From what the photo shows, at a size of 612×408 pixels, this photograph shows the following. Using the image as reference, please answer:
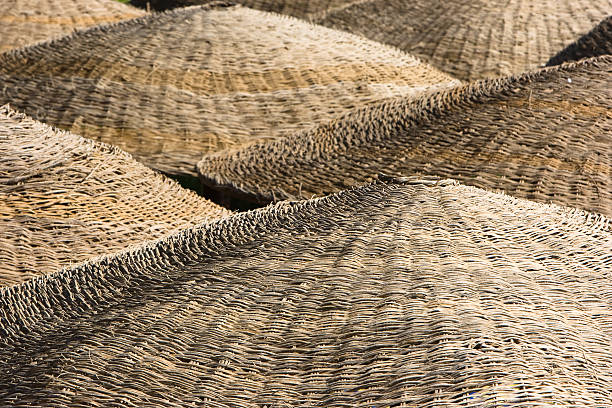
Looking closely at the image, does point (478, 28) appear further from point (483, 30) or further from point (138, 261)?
point (138, 261)

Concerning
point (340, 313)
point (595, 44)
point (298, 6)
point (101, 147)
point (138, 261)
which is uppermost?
point (595, 44)

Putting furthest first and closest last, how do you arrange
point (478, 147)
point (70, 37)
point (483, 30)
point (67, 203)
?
point (483, 30) → point (70, 37) → point (478, 147) → point (67, 203)

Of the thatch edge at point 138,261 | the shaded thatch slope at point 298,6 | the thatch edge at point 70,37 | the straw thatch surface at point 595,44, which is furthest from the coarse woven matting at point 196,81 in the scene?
the shaded thatch slope at point 298,6

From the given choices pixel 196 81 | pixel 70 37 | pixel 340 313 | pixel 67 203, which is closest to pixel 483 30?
pixel 196 81

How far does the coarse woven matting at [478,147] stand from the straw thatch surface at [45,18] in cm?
273

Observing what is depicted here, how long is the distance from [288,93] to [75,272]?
2565 millimetres

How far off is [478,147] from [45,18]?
407 centimetres

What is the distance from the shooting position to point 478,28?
6109 mm

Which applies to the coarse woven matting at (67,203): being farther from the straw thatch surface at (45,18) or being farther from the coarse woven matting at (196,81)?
the straw thatch surface at (45,18)

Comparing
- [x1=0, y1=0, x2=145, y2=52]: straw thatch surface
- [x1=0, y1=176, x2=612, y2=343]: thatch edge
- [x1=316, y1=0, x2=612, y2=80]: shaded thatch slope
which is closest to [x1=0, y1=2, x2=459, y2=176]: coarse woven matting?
[x1=316, y1=0, x2=612, y2=80]: shaded thatch slope

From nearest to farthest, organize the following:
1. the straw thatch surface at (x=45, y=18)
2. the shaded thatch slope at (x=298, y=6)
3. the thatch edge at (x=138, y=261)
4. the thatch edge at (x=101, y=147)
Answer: the thatch edge at (x=138, y=261)
the thatch edge at (x=101, y=147)
the straw thatch surface at (x=45, y=18)
the shaded thatch slope at (x=298, y=6)

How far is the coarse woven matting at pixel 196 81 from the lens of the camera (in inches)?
183

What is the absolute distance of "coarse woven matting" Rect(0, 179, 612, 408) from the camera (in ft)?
5.68

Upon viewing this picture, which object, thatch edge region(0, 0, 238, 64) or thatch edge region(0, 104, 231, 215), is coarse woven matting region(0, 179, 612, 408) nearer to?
thatch edge region(0, 104, 231, 215)
